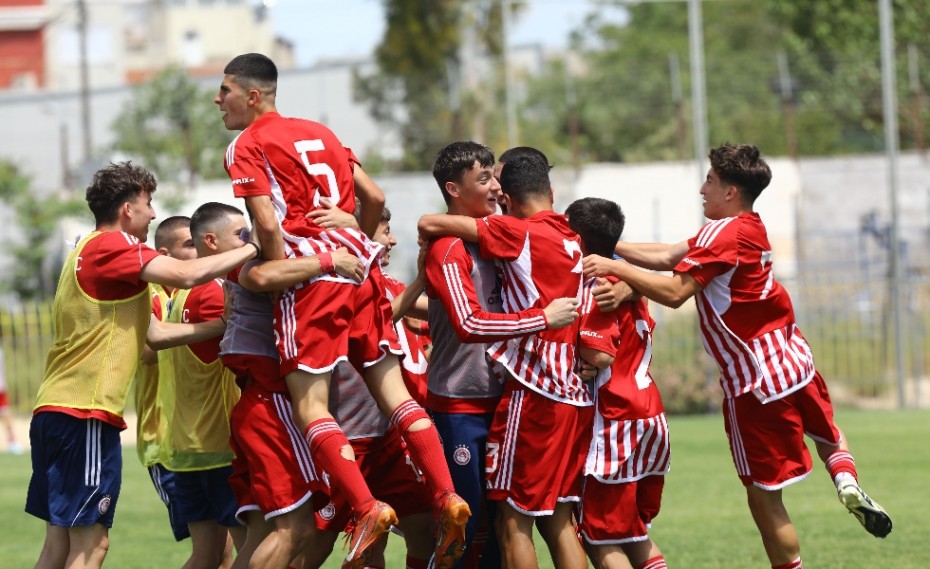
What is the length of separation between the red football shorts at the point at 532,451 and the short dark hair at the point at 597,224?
3.01 feet

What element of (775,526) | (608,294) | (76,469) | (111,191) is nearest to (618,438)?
(608,294)

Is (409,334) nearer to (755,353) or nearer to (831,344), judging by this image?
(755,353)

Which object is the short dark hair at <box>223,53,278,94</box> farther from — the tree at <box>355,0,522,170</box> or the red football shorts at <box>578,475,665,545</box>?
the tree at <box>355,0,522,170</box>

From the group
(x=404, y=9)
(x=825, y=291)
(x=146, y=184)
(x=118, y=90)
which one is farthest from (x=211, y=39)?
(x=146, y=184)

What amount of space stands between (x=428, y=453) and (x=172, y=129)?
133ft

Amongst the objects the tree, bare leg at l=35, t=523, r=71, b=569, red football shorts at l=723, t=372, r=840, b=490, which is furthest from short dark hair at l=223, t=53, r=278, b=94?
the tree

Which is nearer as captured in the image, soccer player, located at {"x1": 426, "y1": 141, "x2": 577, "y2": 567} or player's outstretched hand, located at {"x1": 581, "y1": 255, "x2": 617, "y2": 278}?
soccer player, located at {"x1": 426, "y1": 141, "x2": 577, "y2": 567}

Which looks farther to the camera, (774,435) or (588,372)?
(774,435)

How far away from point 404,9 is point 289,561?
30679 mm

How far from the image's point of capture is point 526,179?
7559 millimetres

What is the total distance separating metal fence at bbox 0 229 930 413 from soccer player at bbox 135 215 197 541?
1604 centimetres

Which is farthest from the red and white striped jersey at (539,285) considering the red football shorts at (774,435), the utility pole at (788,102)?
the utility pole at (788,102)

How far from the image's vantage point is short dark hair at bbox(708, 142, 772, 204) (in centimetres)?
791

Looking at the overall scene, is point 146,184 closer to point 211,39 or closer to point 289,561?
point 289,561
